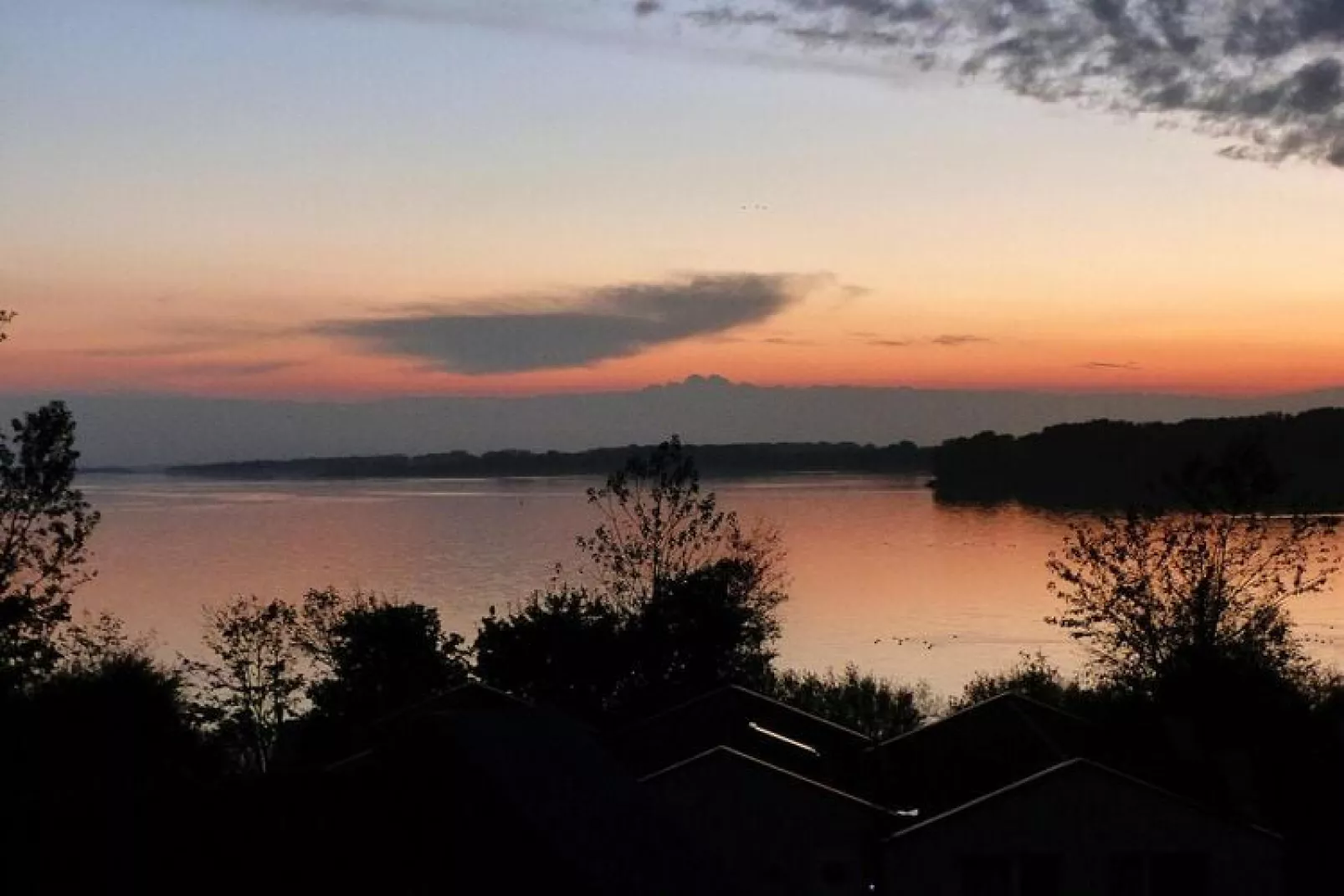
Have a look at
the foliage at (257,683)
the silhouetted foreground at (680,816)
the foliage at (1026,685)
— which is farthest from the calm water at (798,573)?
the silhouetted foreground at (680,816)

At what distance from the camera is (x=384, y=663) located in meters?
41.8

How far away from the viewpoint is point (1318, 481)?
121 m

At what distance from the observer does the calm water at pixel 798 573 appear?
70375 mm

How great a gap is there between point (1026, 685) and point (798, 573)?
48.7 m

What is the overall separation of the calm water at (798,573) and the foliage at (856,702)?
7419 mm

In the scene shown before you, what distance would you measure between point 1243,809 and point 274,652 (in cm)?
3230

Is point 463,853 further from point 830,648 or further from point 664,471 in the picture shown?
point 830,648

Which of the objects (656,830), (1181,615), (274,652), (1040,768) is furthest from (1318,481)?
(656,830)

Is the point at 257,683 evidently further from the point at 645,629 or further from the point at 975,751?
the point at 975,751

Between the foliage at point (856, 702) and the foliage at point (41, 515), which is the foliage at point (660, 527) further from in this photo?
the foliage at point (41, 515)

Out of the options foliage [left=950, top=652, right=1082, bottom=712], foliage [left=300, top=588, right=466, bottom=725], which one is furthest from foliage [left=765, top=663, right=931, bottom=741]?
foliage [left=300, top=588, right=466, bottom=725]

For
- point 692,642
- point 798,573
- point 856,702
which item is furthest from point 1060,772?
point 798,573

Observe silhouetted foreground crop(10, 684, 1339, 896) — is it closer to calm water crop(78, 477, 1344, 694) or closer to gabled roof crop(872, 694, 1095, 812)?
gabled roof crop(872, 694, 1095, 812)

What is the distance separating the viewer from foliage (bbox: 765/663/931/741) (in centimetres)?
4788
